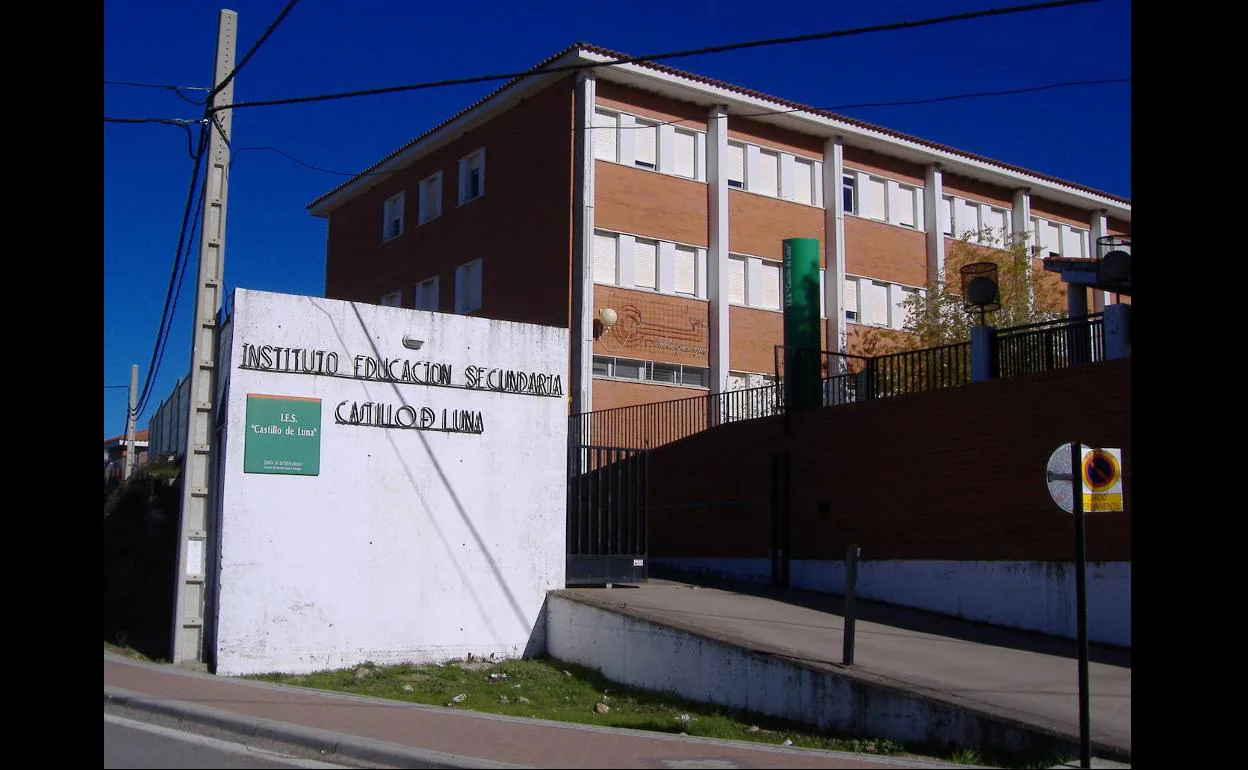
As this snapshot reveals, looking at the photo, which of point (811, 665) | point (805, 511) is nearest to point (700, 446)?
point (805, 511)

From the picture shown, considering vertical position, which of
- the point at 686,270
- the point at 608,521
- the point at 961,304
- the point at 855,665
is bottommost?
the point at 855,665

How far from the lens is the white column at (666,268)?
2730 centimetres

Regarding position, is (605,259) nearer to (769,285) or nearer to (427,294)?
(769,285)

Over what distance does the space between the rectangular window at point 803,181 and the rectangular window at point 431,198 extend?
946cm

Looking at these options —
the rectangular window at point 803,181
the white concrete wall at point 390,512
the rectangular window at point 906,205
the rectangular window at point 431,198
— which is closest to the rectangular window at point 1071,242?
the rectangular window at point 906,205

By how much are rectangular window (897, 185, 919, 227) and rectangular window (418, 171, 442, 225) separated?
12.6m

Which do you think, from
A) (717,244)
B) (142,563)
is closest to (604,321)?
(717,244)

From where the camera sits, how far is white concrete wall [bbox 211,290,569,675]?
13.4 m

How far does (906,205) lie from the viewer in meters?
32.6

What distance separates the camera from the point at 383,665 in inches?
553

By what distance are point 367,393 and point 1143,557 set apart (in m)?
10.3

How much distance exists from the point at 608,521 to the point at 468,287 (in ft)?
46.9
